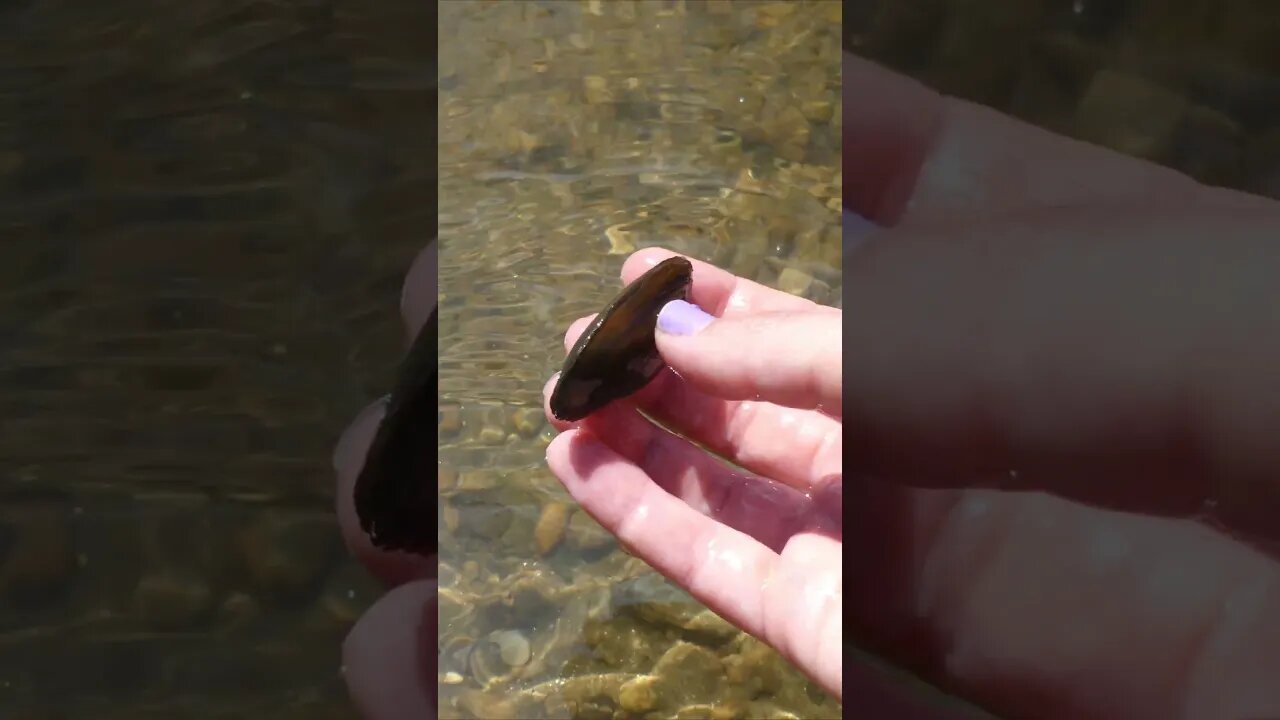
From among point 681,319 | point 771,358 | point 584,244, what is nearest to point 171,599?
point 771,358

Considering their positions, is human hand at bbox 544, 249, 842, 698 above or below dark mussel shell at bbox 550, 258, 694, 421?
below

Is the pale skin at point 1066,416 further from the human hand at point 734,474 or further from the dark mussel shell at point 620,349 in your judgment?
the dark mussel shell at point 620,349

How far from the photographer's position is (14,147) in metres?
0.79

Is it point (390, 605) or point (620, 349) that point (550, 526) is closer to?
point (620, 349)

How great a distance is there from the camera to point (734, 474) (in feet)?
8.25

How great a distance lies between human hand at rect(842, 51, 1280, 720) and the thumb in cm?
35

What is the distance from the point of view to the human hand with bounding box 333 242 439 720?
2.77ft

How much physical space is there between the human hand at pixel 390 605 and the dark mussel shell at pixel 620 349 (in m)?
1.12

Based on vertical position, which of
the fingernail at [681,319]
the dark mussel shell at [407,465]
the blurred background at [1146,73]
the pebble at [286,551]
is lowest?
the fingernail at [681,319]

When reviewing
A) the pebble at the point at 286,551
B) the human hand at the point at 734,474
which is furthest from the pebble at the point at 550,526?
the pebble at the point at 286,551

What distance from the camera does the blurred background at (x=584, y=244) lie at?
3.32 metres

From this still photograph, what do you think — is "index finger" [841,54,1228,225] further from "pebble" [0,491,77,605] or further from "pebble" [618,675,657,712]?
"pebble" [618,675,657,712]

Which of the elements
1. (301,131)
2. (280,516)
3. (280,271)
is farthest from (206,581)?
(301,131)

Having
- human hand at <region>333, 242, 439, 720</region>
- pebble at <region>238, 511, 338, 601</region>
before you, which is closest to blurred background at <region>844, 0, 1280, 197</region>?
human hand at <region>333, 242, 439, 720</region>
